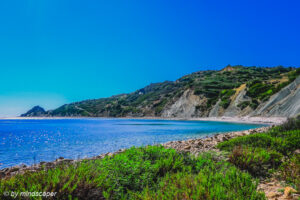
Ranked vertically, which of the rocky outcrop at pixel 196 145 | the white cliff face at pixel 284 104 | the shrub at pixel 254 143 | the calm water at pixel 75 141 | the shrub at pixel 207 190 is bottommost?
the calm water at pixel 75 141

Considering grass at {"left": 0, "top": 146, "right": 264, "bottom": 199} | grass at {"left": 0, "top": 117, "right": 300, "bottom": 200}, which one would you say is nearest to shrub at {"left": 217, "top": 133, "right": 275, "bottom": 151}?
grass at {"left": 0, "top": 117, "right": 300, "bottom": 200}

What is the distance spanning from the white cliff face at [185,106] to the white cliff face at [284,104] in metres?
31.0

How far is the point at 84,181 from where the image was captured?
3279 mm

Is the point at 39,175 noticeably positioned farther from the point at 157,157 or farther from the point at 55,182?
the point at 157,157

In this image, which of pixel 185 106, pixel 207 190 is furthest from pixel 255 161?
pixel 185 106

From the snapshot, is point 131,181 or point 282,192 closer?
point 282,192

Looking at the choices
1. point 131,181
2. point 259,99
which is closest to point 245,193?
point 131,181

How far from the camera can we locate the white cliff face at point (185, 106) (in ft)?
259

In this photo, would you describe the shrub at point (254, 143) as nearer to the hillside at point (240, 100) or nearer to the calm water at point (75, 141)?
the calm water at point (75, 141)

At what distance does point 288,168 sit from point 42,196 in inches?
235

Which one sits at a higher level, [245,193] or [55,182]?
[55,182]

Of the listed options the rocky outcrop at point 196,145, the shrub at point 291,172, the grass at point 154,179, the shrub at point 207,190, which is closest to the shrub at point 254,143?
the rocky outcrop at point 196,145

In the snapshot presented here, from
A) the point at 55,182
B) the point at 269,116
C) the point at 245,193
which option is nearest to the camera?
the point at 55,182

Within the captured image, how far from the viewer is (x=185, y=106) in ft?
275
